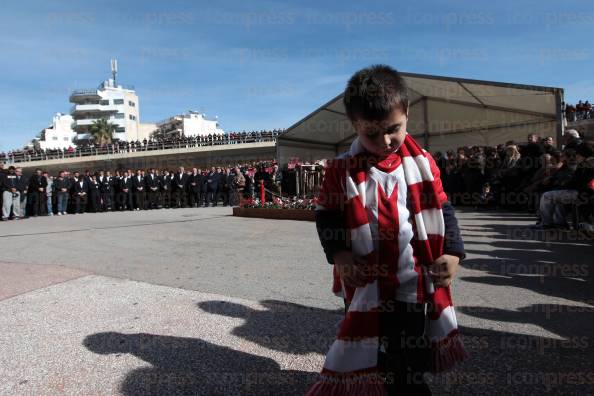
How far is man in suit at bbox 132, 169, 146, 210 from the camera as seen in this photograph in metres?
19.1

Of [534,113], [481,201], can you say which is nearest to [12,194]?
[481,201]

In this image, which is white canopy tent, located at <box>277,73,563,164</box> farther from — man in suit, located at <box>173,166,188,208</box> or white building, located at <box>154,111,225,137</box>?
white building, located at <box>154,111,225,137</box>

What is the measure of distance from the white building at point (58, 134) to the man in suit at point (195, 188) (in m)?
83.0

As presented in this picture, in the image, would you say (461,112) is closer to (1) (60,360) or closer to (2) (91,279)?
(2) (91,279)

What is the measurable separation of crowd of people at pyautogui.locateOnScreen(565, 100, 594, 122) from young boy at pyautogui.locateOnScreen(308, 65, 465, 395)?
886 inches

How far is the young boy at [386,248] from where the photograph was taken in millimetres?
1635

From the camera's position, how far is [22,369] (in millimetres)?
2613

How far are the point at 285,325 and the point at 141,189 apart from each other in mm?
17517

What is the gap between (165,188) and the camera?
769 inches

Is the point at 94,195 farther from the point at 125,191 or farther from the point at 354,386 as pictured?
the point at 354,386

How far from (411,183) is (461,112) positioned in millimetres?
15182

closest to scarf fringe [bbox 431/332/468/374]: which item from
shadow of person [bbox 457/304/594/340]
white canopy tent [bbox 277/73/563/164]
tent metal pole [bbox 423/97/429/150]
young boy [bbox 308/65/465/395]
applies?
young boy [bbox 308/65/465/395]

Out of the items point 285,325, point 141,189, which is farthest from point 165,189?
point 285,325

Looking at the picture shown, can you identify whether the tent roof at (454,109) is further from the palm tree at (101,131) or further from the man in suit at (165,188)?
the palm tree at (101,131)
